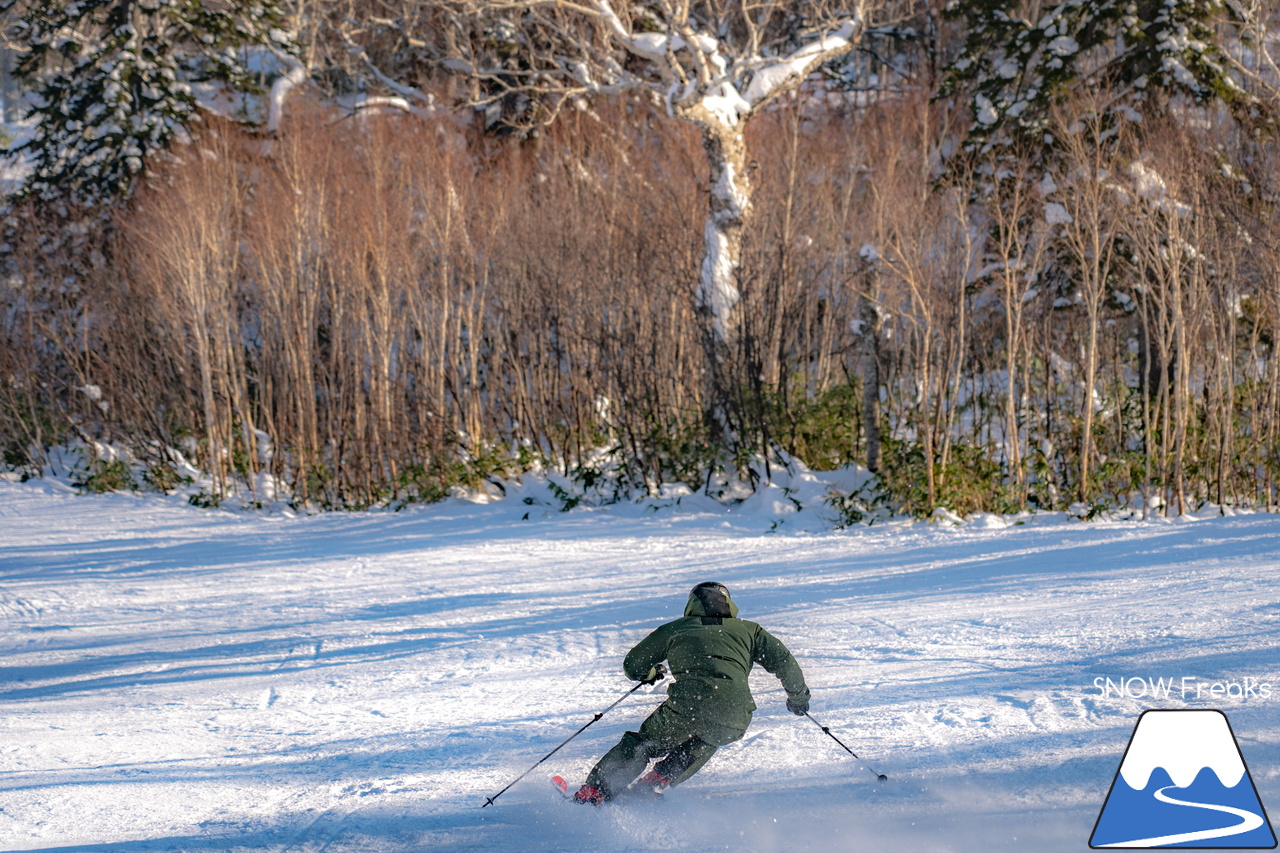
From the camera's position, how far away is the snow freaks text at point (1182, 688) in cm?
421

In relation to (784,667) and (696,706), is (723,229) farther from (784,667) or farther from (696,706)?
(696,706)

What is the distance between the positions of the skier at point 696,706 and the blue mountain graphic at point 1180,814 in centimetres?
109

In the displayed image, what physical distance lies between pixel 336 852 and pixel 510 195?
1336 cm

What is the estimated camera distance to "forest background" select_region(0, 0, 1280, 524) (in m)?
9.16

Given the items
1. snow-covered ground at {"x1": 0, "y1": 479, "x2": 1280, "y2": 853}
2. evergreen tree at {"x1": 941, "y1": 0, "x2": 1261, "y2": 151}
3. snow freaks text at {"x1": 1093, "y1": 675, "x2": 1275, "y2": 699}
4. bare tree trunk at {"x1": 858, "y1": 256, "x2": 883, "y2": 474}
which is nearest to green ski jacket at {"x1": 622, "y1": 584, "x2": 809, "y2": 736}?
snow-covered ground at {"x1": 0, "y1": 479, "x2": 1280, "y2": 853}

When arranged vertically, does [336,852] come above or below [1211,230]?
below

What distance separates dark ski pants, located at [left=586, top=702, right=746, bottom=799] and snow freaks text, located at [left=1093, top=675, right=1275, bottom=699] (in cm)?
194

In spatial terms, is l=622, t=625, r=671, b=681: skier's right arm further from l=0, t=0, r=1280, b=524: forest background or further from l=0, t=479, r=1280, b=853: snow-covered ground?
l=0, t=0, r=1280, b=524: forest background

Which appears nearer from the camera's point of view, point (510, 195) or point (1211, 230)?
point (1211, 230)

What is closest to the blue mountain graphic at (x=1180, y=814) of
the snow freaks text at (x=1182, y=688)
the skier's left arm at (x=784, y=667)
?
the snow freaks text at (x=1182, y=688)

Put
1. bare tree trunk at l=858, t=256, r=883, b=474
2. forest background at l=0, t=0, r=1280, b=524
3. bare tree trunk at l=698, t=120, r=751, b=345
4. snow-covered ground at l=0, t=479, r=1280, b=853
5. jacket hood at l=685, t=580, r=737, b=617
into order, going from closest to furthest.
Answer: snow-covered ground at l=0, t=479, r=1280, b=853, jacket hood at l=685, t=580, r=737, b=617, forest background at l=0, t=0, r=1280, b=524, bare tree trunk at l=858, t=256, r=883, b=474, bare tree trunk at l=698, t=120, r=751, b=345

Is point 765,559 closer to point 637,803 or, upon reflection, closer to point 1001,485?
point 1001,485

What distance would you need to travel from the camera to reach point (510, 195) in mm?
15648

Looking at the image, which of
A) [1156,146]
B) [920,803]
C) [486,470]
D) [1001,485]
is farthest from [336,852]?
[1156,146]
